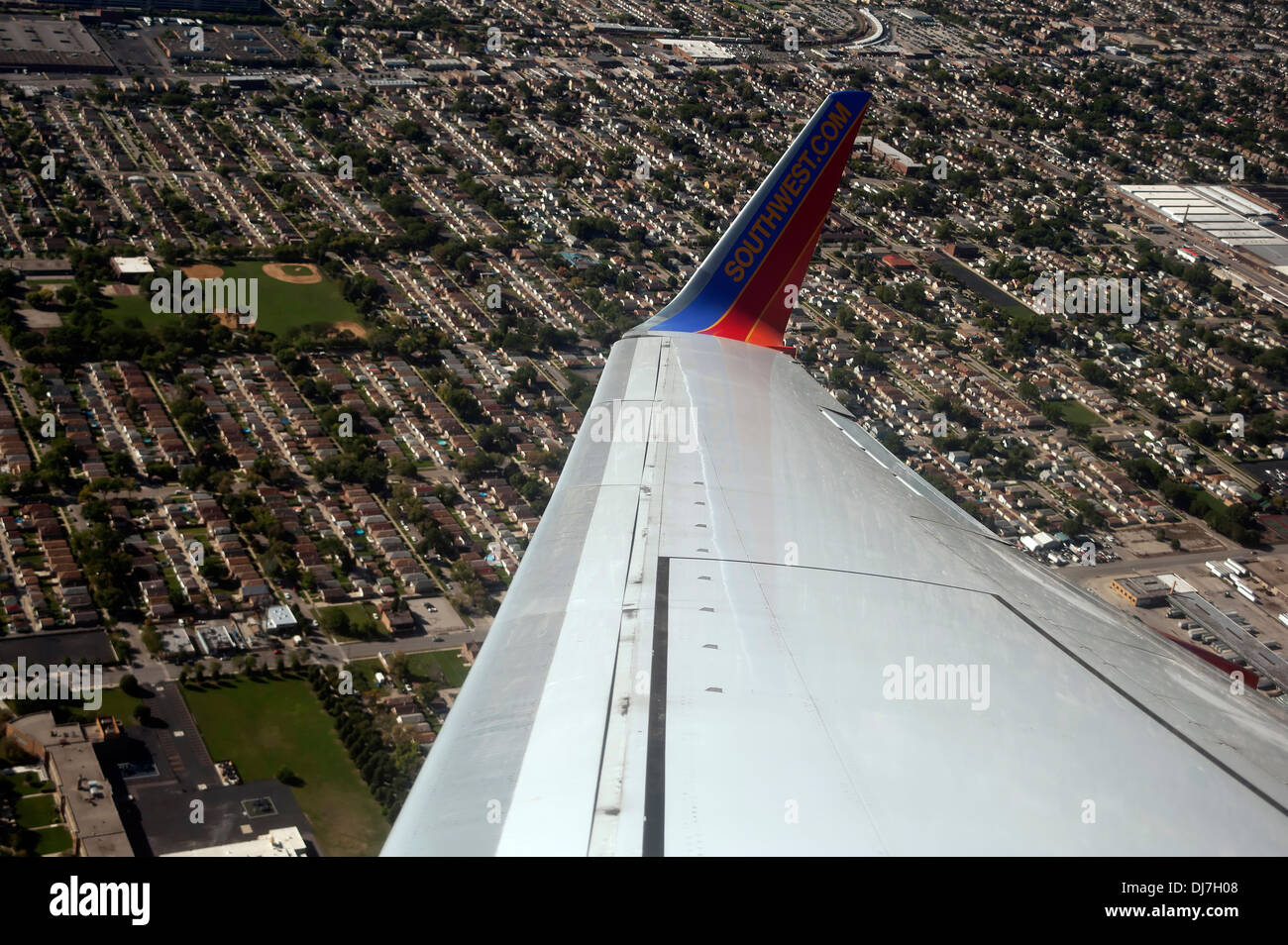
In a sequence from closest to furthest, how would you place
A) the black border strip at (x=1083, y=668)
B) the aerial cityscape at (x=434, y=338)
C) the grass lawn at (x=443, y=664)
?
the black border strip at (x=1083, y=668), the aerial cityscape at (x=434, y=338), the grass lawn at (x=443, y=664)

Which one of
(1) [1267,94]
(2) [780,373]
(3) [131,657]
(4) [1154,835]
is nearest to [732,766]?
(4) [1154,835]

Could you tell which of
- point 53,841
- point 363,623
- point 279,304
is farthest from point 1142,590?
point 279,304

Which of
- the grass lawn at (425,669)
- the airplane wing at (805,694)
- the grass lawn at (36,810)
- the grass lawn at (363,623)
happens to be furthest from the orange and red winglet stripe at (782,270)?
the grass lawn at (363,623)

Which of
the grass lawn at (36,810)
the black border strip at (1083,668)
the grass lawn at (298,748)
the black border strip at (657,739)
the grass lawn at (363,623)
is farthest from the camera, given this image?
the grass lawn at (363,623)

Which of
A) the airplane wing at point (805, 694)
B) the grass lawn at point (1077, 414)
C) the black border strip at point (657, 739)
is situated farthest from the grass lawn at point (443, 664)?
the grass lawn at point (1077, 414)

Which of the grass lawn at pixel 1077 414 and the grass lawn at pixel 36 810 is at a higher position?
the grass lawn at pixel 1077 414

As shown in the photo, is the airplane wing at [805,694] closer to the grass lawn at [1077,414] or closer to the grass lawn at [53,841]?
the grass lawn at [53,841]

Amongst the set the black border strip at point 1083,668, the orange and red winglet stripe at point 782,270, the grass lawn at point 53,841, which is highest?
the orange and red winglet stripe at point 782,270

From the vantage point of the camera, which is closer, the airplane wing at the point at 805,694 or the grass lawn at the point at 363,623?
the airplane wing at the point at 805,694
